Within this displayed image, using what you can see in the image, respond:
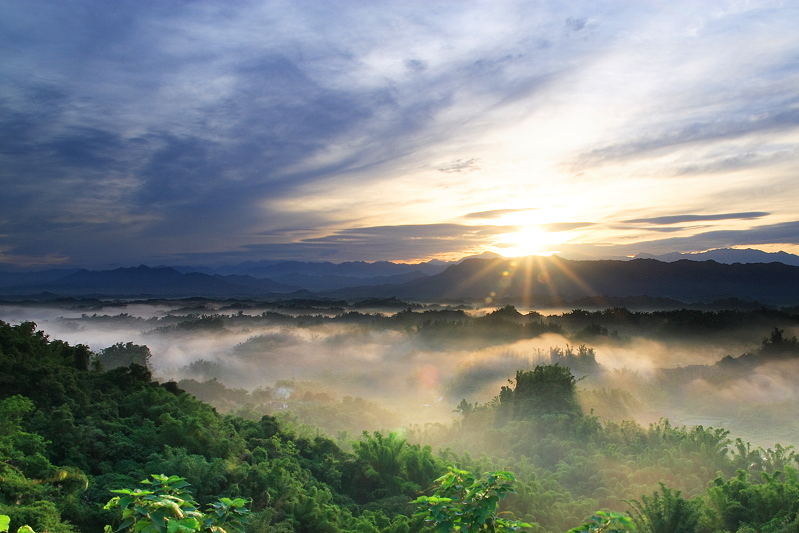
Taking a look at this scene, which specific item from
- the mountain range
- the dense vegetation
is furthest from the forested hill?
the dense vegetation

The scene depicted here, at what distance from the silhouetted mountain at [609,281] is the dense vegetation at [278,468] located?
95.0m

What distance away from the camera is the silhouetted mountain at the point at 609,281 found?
3666 inches

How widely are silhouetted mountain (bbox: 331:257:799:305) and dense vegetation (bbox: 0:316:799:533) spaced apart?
95.0m

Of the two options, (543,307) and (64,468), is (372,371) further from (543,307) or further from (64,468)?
(64,468)

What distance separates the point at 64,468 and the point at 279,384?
2298 inches

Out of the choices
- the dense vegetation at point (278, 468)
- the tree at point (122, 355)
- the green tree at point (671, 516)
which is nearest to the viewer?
the dense vegetation at point (278, 468)

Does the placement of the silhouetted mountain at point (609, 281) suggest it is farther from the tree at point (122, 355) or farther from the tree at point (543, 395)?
the tree at point (543, 395)

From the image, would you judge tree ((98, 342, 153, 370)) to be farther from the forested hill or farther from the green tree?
the green tree

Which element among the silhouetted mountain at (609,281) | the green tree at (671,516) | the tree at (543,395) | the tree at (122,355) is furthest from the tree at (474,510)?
the silhouetted mountain at (609,281)

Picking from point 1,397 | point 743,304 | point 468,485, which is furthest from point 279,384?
point 743,304

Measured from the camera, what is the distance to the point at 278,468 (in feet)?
36.1

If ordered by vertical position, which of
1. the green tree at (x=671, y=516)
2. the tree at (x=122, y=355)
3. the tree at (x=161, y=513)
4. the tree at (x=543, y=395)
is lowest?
the tree at (x=122, y=355)

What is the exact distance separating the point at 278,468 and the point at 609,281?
4570 inches

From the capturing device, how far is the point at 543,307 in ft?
359
